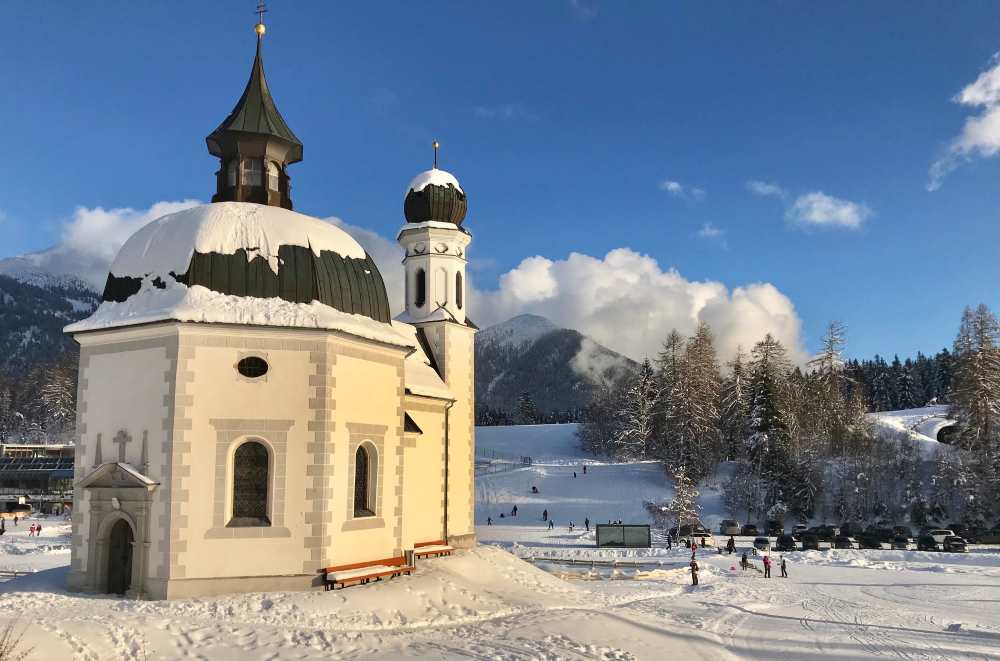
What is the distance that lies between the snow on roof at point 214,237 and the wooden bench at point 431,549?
1138cm

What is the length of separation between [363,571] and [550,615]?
17.1 ft

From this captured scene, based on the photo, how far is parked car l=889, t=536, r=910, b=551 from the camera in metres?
48.1

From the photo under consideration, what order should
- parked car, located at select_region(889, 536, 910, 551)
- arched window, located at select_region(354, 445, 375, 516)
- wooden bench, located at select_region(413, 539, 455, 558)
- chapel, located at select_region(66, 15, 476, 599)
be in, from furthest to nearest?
parked car, located at select_region(889, 536, 910, 551) < wooden bench, located at select_region(413, 539, 455, 558) < arched window, located at select_region(354, 445, 375, 516) < chapel, located at select_region(66, 15, 476, 599)

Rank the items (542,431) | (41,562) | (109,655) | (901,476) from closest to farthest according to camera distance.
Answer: (109,655), (41,562), (901,476), (542,431)

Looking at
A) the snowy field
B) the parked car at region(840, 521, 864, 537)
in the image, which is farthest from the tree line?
the snowy field

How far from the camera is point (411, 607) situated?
69.1 ft

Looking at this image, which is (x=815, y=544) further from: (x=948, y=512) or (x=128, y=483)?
(x=128, y=483)

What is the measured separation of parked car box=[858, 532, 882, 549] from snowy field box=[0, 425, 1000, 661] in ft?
33.0

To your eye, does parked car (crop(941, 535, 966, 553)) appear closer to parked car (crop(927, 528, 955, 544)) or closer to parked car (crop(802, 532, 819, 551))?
parked car (crop(927, 528, 955, 544))

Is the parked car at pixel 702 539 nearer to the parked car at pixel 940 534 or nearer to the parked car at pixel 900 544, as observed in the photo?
the parked car at pixel 900 544

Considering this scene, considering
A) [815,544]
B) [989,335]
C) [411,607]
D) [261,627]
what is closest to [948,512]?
[989,335]

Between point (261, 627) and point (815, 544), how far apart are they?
123 feet

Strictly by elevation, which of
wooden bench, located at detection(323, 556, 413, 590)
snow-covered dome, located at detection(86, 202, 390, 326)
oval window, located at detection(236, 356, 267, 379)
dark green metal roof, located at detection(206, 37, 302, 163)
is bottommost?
wooden bench, located at detection(323, 556, 413, 590)

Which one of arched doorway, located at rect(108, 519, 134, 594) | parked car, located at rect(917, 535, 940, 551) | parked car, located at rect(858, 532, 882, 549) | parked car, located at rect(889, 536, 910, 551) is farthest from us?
parked car, located at rect(858, 532, 882, 549)
